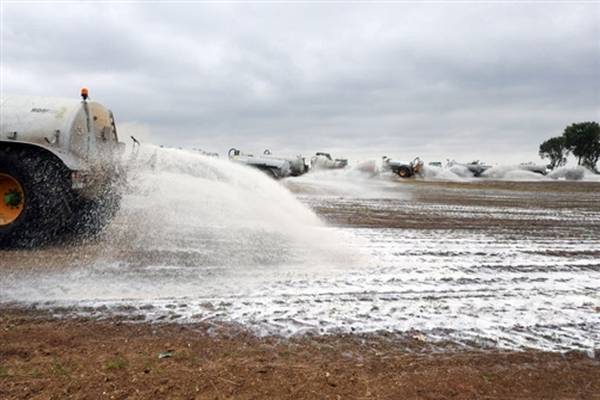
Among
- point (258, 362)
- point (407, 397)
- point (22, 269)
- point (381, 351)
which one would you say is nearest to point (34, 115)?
point (22, 269)

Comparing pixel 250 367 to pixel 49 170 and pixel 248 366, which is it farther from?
pixel 49 170

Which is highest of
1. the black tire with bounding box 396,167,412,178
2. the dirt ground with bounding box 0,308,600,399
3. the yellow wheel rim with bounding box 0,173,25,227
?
the black tire with bounding box 396,167,412,178

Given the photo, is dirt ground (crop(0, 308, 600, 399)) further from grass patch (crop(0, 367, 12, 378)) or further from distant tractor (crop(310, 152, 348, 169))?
distant tractor (crop(310, 152, 348, 169))

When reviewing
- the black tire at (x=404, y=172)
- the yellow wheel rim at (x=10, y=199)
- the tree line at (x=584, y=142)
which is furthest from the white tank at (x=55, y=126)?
the tree line at (x=584, y=142)

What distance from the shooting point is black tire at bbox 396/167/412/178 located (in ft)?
154

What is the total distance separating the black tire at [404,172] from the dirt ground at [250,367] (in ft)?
146

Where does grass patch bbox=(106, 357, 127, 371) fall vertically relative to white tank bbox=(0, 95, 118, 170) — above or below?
below

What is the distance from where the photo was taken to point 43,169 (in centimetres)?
665

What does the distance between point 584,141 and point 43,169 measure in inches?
2929

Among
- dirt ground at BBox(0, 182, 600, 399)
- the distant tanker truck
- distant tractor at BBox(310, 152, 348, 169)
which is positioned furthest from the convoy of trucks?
distant tractor at BBox(310, 152, 348, 169)

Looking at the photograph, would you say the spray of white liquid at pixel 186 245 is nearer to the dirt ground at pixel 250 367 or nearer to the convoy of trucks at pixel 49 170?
the convoy of trucks at pixel 49 170

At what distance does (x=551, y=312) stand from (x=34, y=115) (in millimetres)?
7156

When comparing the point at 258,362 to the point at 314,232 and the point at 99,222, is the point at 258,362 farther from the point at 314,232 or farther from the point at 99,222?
the point at 99,222

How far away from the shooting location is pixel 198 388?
2846 millimetres
